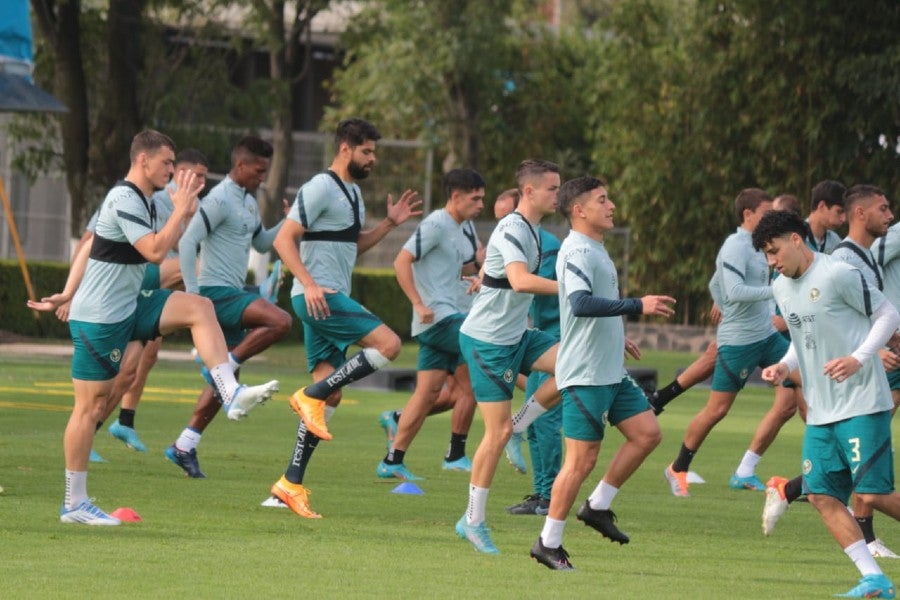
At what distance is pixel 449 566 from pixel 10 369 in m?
15.5

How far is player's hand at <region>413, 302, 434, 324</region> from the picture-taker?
534 inches

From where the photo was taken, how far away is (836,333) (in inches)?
353

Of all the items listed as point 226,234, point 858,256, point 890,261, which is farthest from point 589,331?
point 226,234

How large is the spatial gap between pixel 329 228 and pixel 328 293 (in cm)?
46

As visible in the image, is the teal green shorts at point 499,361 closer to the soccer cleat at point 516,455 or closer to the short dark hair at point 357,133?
the short dark hair at point 357,133

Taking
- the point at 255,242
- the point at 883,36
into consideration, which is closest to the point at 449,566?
the point at 255,242

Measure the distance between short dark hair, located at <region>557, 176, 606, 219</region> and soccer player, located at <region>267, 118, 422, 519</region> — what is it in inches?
89.7

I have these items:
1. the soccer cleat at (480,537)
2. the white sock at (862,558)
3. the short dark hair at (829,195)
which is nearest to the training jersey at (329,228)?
the soccer cleat at (480,537)

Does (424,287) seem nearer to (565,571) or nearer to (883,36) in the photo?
(565,571)

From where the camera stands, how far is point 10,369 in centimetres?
2380

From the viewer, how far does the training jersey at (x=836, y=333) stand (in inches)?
351

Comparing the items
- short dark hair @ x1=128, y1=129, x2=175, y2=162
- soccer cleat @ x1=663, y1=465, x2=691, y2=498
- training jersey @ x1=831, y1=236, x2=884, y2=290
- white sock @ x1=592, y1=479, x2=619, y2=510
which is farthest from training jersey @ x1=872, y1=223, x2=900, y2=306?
short dark hair @ x1=128, y1=129, x2=175, y2=162

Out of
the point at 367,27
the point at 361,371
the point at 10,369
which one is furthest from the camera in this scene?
→ the point at 367,27

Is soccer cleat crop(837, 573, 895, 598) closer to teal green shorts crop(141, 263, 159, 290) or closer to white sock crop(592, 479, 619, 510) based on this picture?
white sock crop(592, 479, 619, 510)
